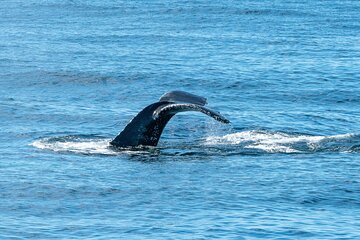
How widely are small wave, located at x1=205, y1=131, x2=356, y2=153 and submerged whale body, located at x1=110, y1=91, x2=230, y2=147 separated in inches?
60.7

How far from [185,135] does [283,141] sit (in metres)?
2.56

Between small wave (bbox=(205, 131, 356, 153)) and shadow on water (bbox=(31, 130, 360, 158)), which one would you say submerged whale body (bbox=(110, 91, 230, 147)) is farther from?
small wave (bbox=(205, 131, 356, 153))

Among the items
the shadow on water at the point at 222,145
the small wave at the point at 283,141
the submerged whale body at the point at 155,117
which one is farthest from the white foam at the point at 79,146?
the small wave at the point at 283,141

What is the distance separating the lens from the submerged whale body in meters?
21.4

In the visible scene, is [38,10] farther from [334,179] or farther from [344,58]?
[334,179]

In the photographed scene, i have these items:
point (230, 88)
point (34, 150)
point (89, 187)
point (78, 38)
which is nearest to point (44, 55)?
point (78, 38)

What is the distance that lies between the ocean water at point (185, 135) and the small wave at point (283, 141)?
4 cm

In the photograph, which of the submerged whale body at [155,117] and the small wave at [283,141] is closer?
the submerged whale body at [155,117]

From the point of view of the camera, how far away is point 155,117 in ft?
72.2

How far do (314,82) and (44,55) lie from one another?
1197 centimetres

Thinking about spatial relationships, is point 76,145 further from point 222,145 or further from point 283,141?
point 283,141

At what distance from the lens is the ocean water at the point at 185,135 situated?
1775 centimetres

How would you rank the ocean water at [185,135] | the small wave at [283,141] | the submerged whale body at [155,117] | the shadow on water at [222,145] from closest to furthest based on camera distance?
1. the ocean water at [185,135]
2. the submerged whale body at [155,117]
3. the shadow on water at [222,145]
4. the small wave at [283,141]

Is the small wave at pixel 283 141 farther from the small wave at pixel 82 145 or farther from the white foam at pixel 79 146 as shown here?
the white foam at pixel 79 146
